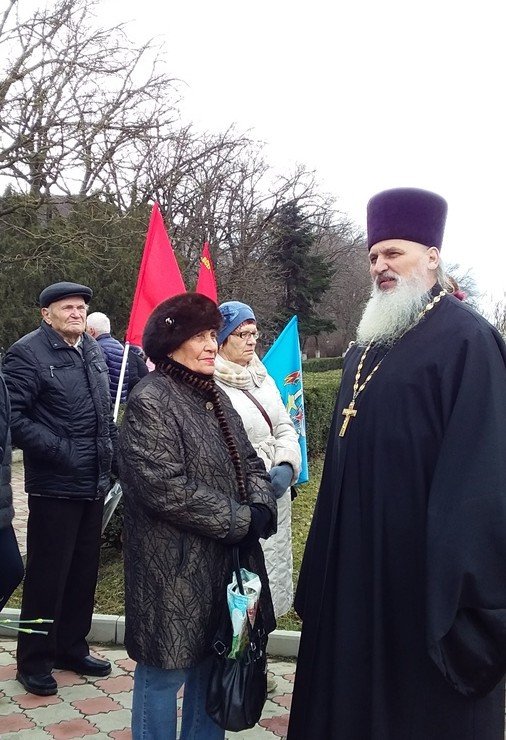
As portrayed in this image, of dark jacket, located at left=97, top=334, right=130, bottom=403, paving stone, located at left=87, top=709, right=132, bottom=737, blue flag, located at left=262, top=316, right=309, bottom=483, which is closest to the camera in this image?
paving stone, located at left=87, top=709, right=132, bottom=737

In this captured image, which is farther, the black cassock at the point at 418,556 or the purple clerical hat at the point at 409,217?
the purple clerical hat at the point at 409,217

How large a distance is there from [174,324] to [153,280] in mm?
2153

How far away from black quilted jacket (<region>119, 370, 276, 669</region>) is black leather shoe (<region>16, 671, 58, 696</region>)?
1.25m

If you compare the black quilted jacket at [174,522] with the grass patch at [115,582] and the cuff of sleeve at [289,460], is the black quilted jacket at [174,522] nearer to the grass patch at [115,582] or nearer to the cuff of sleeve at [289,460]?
the cuff of sleeve at [289,460]

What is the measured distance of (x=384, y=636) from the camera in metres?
2.16

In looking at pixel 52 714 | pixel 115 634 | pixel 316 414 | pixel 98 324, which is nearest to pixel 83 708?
pixel 52 714

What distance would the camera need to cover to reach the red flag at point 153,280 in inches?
185

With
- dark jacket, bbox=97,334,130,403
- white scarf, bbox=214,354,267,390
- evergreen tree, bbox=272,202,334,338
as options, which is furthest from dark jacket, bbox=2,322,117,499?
evergreen tree, bbox=272,202,334,338

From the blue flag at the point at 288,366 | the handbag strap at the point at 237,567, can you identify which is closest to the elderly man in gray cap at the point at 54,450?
the handbag strap at the point at 237,567

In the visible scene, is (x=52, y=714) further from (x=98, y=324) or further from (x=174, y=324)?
(x=98, y=324)

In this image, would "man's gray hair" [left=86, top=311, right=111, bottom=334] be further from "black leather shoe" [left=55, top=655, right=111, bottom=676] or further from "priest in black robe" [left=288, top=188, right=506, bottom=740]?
"priest in black robe" [left=288, top=188, right=506, bottom=740]

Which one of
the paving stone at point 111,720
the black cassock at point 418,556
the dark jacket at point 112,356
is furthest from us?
the dark jacket at point 112,356

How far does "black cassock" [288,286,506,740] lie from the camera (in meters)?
1.94

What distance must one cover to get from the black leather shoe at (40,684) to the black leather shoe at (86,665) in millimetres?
206
